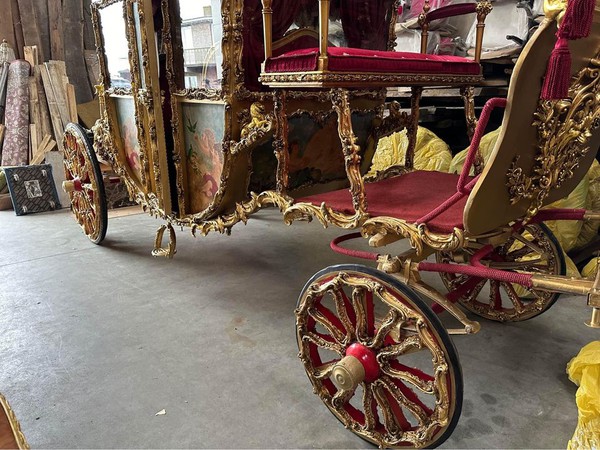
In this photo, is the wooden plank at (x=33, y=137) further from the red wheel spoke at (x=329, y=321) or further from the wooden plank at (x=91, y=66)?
the red wheel spoke at (x=329, y=321)

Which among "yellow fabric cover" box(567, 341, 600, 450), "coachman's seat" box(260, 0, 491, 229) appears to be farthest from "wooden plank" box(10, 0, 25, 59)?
"yellow fabric cover" box(567, 341, 600, 450)

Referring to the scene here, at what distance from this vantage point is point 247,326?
88.8 inches

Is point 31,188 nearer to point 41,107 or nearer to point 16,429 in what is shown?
point 41,107

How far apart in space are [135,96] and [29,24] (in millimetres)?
3696

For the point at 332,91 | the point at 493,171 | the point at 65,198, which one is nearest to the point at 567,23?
the point at 493,171

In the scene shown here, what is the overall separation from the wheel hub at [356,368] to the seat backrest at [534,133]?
48 cm

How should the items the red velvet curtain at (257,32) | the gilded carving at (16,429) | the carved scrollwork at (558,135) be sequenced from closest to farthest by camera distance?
the gilded carving at (16,429)
the carved scrollwork at (558,135)
the red velvet curtain at (257,32)

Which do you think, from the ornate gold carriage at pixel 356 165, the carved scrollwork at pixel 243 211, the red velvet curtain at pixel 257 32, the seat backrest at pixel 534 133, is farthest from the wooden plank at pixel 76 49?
the seat backrest at pixel 534 133

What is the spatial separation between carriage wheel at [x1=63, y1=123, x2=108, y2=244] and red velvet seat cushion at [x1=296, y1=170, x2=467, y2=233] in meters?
1.78

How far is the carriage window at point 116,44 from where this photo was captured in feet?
8.13

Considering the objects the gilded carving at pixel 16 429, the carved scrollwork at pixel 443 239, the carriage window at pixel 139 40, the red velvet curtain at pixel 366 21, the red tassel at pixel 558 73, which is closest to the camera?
the gilded carving at pixel 16 429

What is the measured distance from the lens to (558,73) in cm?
107

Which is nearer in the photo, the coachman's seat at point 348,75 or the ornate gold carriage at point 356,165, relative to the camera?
the ornate gold carriage at point 356,165

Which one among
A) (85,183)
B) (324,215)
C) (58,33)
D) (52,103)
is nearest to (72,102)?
(52,103)
